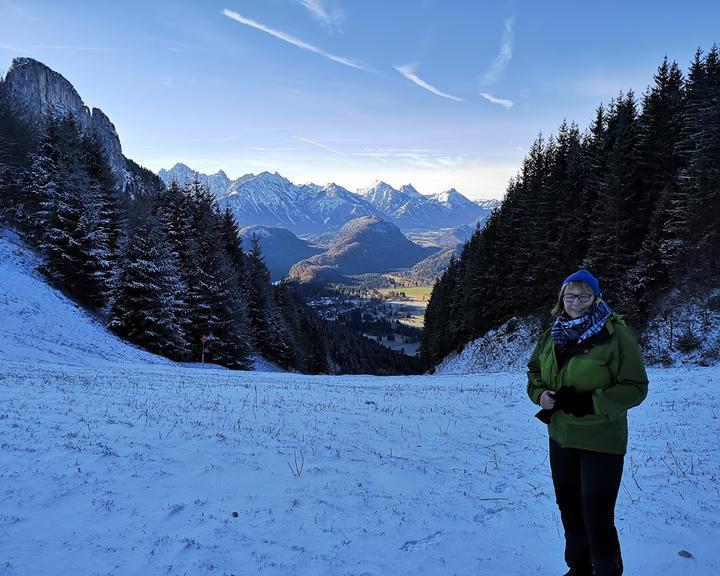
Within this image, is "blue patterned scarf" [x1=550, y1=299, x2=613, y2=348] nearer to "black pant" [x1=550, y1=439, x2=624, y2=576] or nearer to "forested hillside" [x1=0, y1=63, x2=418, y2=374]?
"black pant" [x1=550, y1=439, x2=624, y2=576]

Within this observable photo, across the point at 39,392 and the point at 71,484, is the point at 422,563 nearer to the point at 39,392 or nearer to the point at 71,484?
the point at 71,484

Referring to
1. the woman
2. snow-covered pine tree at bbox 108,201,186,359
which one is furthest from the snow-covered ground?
snow-covered pine tree at bbox 108,201,186,359

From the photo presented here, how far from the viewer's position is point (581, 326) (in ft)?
12.3

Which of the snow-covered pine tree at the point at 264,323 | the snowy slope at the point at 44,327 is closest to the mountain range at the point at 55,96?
the snow-covered pine tree at the point at 264,323

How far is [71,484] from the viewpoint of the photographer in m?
5.69

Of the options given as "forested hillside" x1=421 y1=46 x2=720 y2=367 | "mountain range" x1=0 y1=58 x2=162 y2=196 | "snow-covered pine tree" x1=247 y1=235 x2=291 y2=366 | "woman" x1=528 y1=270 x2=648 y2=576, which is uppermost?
"mountain range" x1=0 y1=58 x2=162 y2=196

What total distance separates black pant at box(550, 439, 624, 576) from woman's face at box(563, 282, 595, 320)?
1237 mm

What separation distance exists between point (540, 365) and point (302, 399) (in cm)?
900

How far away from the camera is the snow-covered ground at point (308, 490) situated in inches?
179

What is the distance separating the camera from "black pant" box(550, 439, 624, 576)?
142 inches

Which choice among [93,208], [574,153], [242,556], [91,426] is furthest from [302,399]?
[574,153]

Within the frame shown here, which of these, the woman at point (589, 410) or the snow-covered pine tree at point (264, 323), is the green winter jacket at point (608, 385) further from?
the snow-covered pine tree at point (264, 323)

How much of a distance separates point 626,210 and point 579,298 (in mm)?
34378

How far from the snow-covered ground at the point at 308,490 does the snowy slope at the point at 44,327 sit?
12.4 m
